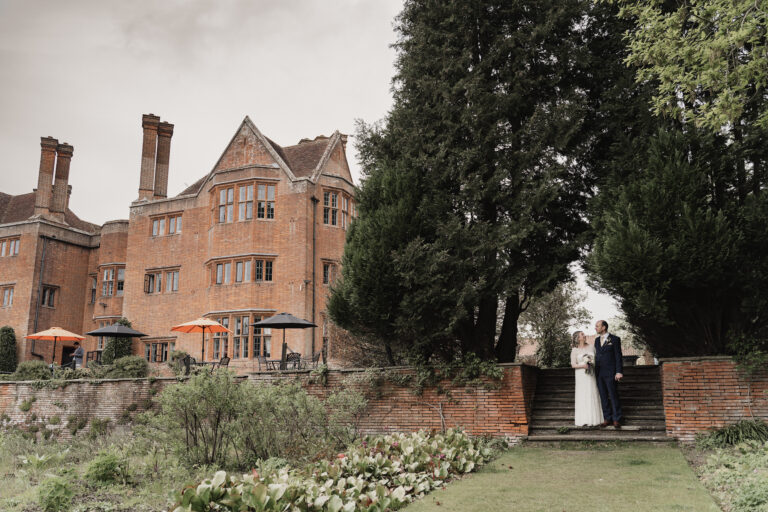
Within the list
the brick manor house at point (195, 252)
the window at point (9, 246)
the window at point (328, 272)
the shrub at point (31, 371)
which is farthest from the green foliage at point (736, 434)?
the window at point (9, 246)

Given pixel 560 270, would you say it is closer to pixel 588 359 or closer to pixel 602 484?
pixel 588 359

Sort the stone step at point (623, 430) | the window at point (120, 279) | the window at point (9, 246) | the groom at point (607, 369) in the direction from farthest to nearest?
the window at point (9, 246)
the window at point (120, 279)
the groom at point (607, 369)
the stone step at point (623, 430)

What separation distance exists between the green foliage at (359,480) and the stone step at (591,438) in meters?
1.92

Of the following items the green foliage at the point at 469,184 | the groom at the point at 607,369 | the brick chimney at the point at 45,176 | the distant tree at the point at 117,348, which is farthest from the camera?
the brick chimney at the point at 45,176

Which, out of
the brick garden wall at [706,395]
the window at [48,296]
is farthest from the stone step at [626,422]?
the window at [48,296]

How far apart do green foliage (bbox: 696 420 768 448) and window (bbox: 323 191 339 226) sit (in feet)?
66.4

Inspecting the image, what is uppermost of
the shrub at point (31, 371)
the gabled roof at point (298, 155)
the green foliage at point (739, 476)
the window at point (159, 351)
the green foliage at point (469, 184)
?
the gabled roof at point (298, 155)

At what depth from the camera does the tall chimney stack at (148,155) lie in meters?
32.8

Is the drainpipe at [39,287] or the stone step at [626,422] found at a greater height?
the drainpipe at [39,287]

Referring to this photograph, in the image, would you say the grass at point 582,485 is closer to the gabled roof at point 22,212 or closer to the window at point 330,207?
the window at point 330,207

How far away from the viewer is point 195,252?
2997cm

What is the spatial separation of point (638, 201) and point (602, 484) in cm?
640

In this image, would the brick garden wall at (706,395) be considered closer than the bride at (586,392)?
Yes

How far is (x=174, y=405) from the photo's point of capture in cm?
1019
